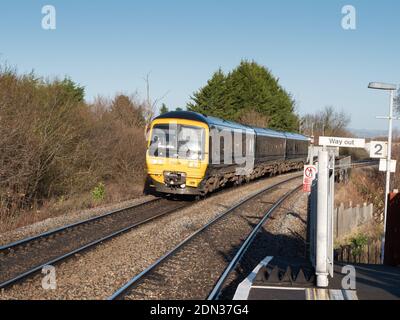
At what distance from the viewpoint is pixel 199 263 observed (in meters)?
8.34

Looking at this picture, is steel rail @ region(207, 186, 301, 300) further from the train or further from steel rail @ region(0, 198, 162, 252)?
steel rail @ region(0, 198, 162, 252)

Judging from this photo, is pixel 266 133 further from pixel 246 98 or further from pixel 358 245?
pixel 246 98

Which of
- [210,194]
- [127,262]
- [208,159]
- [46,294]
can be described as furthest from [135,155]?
[46,294]

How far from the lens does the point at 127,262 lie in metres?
8.13

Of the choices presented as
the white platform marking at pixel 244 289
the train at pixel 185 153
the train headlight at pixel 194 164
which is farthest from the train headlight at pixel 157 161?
the white platform marking at pixel 244 289

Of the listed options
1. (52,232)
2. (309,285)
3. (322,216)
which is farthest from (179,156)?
(309,285)

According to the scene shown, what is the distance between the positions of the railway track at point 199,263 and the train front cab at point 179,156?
6.66 ft

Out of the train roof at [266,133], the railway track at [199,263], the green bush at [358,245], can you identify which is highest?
the train roof at [266,133]

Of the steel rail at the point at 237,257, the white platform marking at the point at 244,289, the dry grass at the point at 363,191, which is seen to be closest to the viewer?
the white platform marking at the point at 244,289

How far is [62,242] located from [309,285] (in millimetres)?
5486

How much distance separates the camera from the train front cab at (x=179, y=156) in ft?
49.9

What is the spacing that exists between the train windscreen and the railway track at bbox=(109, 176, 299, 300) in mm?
2471

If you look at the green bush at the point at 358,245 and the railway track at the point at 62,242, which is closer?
the railway track at the point at 62,242

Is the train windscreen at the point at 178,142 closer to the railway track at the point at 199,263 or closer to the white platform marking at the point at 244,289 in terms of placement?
the railway track at the point at 199,263
